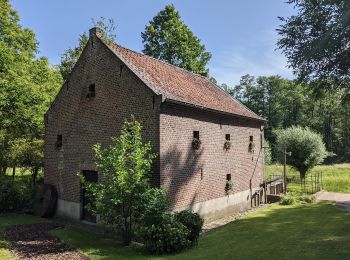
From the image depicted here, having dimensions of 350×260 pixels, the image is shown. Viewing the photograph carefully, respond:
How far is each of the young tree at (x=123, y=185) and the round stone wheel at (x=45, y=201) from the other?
648cm

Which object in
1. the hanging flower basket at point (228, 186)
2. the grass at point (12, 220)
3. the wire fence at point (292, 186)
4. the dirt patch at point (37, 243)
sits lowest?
the dirt patch at point (37, 243)

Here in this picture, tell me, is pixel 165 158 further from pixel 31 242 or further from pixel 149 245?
pixel 31 242

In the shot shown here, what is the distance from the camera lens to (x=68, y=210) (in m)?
18.1

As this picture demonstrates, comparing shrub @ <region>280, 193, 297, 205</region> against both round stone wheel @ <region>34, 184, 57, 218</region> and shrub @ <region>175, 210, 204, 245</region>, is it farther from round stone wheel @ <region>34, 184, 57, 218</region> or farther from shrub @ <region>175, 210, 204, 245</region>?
round stone wheel @ <region>34, 184, 57, 218</region>

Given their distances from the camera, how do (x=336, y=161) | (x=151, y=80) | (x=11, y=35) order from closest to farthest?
(x=151, y=80)
(x=11, y=35)
(x=336, y=161)

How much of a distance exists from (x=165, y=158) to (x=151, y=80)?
152 inches

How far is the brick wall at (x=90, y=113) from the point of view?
49.4 ft

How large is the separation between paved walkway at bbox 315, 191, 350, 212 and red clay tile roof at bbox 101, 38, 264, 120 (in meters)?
8.13

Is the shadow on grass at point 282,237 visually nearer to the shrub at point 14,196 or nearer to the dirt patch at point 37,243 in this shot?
the dirt patch at point 37,243

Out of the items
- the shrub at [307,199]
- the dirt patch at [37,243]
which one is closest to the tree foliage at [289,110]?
the shrub at [307,199]

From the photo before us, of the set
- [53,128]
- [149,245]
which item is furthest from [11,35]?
[149,245]

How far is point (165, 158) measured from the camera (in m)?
14.6

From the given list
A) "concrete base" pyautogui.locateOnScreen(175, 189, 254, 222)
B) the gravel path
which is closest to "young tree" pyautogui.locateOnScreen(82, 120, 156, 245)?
"concrete base" pyautogui.locateOnScreen(175, 189, 254, 222)

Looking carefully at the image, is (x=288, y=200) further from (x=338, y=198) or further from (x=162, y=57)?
(x=162, y=57)
